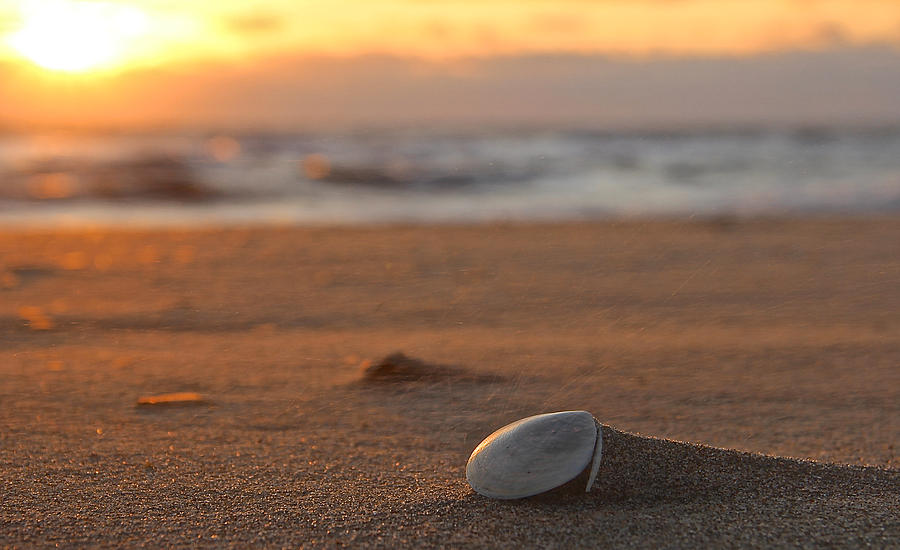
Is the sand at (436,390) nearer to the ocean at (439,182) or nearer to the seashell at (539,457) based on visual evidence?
the seashell at (539,457)

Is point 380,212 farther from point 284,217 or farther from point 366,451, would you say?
point 366,451

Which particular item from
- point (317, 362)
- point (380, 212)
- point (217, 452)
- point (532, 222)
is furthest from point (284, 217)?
point (217, 452)

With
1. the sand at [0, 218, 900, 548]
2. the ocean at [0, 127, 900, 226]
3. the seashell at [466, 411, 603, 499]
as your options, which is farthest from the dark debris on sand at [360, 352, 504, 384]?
the ocean at [0, 127, 900, 226]

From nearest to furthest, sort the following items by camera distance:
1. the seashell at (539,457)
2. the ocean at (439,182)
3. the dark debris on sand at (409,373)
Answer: the seashell at (539,457) → the dark debris on sand at (409,373) → the ocean at (439,182)

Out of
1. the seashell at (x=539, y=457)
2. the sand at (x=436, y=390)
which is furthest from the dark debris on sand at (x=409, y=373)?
the seashell at (x=539, y=457)

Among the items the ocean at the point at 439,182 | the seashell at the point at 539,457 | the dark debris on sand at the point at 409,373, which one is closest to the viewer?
the seashell at the point at 539,457

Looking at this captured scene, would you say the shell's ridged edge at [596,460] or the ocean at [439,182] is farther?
the ocean at [439,182]

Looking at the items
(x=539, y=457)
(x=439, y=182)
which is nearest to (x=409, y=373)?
(x=539, y=457)
